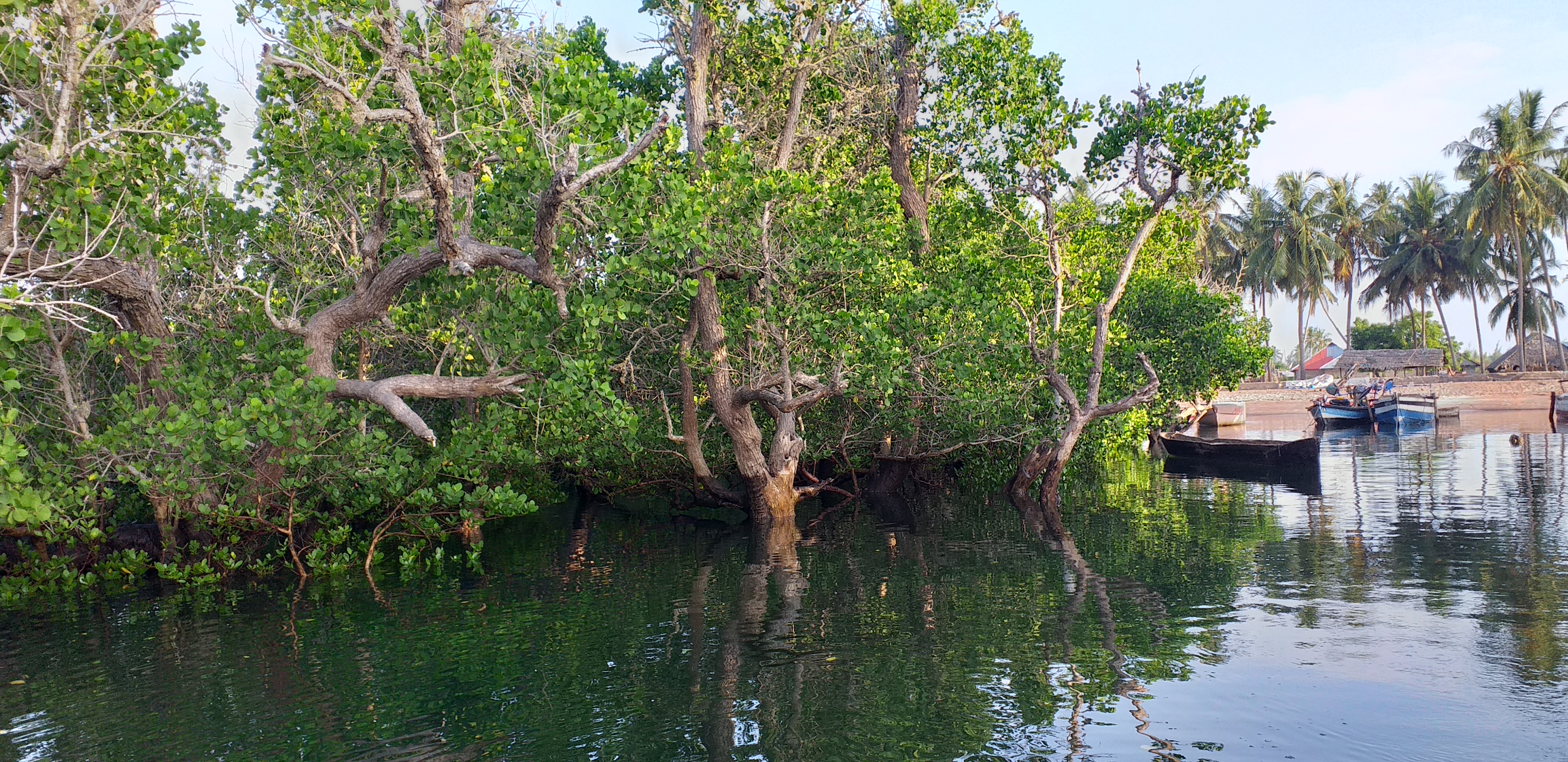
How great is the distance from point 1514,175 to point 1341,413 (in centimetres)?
1653

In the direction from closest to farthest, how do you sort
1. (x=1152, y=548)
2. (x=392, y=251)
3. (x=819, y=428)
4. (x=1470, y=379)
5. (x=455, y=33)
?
(x=455, y=33), (x=392, y=251), (x=1152, y=548), (x=819, y=428), (x=1470, y=379)

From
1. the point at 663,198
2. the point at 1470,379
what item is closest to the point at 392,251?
the point at 663,198

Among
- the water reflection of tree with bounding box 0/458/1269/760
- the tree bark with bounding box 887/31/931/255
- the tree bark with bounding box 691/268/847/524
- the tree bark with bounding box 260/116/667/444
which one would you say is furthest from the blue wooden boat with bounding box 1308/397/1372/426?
the tree bark with bounding box 260/116/667/444

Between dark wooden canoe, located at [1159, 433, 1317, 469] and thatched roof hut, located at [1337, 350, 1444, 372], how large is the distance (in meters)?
38.2

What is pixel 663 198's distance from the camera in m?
13.9

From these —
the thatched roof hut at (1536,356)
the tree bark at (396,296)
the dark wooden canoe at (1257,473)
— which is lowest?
the dark wooden canoe at (1257,473)

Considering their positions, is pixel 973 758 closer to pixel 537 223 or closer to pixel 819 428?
pixel 537 223

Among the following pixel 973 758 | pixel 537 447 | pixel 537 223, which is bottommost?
pixel 973 758

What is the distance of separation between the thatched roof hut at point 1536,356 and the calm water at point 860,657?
5516cm

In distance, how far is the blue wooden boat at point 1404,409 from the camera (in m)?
46.3

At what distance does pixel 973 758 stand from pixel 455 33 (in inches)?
411

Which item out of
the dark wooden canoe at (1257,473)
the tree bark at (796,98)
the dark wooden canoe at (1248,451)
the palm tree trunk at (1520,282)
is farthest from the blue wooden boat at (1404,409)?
the tree bark at (796,98)

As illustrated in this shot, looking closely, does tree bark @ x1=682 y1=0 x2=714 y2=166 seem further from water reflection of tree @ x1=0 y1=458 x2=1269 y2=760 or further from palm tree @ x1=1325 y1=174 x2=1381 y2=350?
palm tree @ x1=1325 y1=174 x2=1381 y2=350

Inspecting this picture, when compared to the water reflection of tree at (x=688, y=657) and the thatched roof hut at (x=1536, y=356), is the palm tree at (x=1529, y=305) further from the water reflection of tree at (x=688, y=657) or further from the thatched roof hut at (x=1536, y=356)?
the water reflection of tree at (x=688, y=657)
